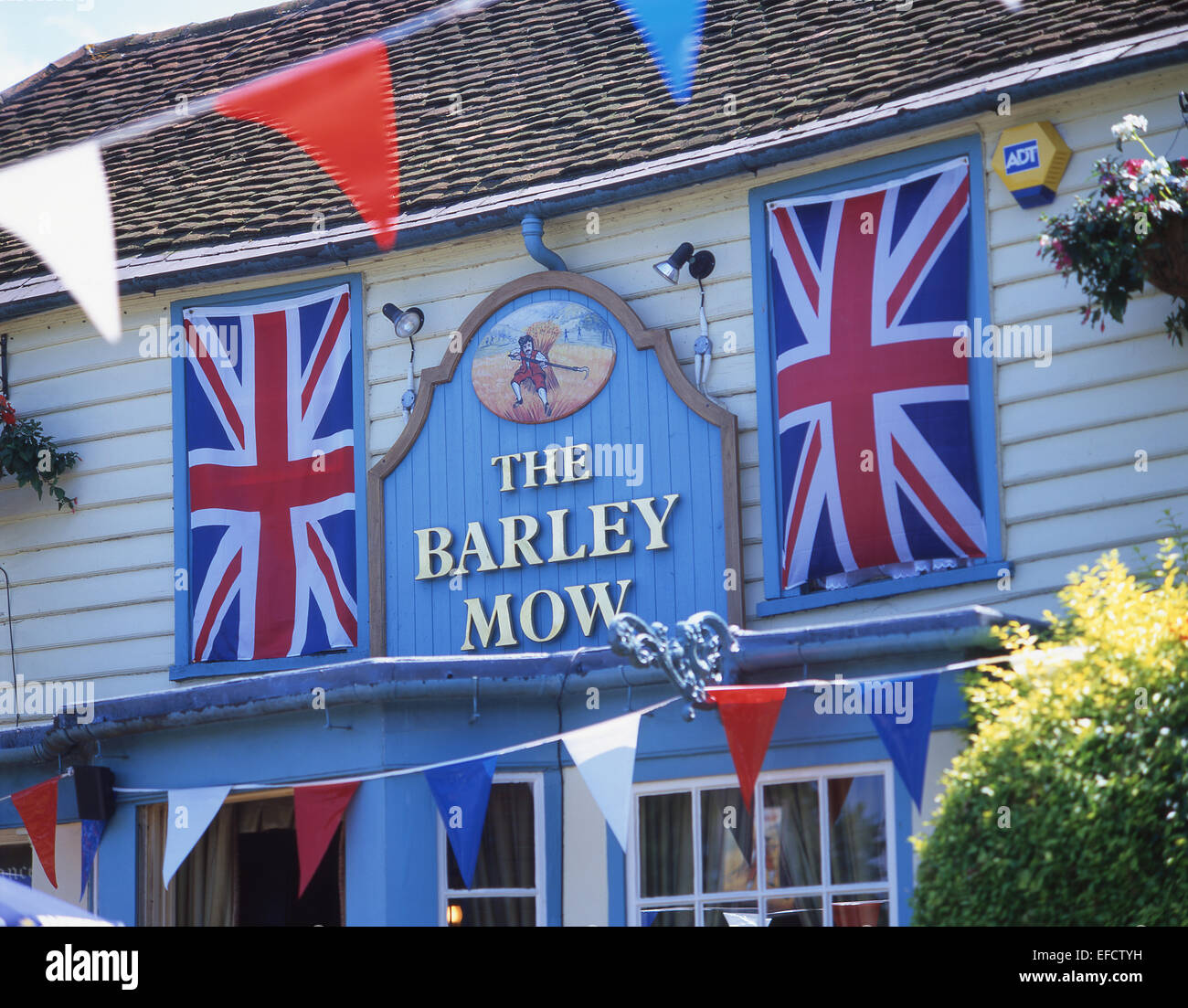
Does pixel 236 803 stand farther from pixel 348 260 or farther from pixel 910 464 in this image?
pixel 910 464

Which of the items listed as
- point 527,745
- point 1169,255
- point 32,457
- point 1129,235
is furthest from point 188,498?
Answer: point 1169,255

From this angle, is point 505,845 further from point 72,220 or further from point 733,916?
point 72,220

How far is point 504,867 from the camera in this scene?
29.6 feet

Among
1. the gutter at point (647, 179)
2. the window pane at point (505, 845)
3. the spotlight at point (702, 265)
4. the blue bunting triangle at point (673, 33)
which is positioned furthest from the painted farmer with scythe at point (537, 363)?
the window pane at point (505, 845)

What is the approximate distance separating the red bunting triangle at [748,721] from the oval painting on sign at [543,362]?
2635 millimetres

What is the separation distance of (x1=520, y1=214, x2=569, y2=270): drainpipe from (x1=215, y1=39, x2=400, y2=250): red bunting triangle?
105cm

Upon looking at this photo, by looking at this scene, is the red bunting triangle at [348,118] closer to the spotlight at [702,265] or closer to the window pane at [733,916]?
the spotlight at [702,265]

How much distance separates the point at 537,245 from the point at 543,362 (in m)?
0.69

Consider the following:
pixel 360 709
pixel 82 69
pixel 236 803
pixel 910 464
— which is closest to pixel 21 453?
pixel 236 803

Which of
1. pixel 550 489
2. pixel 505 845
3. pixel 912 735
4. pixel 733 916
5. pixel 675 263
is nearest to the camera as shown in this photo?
pixel 912 735

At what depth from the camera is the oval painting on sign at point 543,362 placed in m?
10.0

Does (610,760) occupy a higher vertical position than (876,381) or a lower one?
lower

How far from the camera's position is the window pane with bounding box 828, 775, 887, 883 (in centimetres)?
826

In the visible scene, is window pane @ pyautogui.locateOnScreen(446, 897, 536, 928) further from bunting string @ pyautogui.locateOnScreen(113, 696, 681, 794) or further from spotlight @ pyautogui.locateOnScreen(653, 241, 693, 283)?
spotlight @ pyautogui.locateOnScreen(653, 241, 693, 283)
